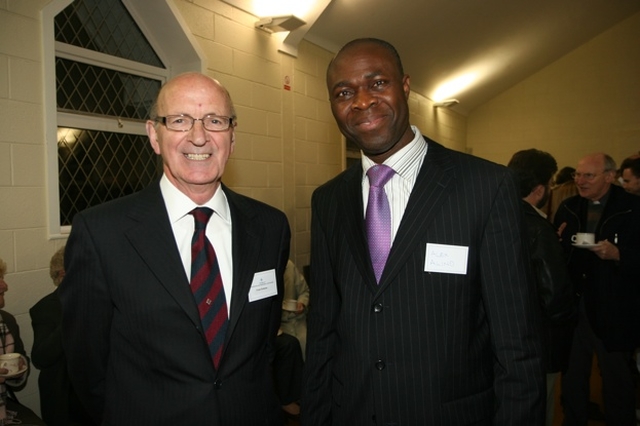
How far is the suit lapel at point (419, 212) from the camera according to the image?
127 centimetres

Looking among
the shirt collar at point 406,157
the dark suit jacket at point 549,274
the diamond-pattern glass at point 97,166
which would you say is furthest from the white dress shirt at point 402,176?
the diamond-pattern glass at point 97,166

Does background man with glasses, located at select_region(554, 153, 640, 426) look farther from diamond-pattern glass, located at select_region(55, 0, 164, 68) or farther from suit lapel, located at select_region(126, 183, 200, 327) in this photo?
diamond-pattern glass, located at select_region(55, 0, 164, 68)

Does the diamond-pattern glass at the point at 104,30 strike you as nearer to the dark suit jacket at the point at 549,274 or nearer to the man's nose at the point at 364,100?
the man's nose at the point at 364,100

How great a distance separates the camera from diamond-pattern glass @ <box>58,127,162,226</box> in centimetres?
290

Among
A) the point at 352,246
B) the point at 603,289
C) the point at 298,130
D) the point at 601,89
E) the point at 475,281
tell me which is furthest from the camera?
the point at 601,89

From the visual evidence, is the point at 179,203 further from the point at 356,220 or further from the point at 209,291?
the point at 356,220

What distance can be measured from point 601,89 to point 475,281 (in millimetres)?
8458

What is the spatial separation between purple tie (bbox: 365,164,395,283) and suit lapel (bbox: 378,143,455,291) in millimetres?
55

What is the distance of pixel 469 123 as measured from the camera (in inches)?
368

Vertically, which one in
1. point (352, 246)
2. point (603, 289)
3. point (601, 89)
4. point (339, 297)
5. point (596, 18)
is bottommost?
point (603, 289)

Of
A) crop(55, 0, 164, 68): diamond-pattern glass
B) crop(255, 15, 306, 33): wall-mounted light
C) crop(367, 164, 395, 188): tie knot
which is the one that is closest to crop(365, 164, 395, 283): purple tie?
crop(367, 164, 395, 188): tie knot

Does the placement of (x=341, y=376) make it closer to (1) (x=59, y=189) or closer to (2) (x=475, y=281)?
(2) (x=475, y=281)

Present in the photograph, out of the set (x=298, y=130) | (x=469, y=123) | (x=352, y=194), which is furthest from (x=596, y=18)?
(x=352, y=194)

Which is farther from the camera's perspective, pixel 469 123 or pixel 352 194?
pixel 469 123
